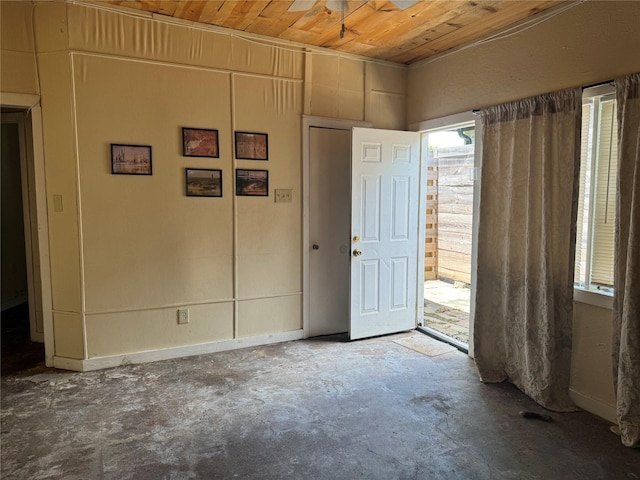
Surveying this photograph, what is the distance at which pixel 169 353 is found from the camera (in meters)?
3.60

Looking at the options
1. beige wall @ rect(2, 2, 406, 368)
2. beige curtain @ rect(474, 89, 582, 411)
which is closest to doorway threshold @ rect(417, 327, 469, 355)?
beige curtain @ rect(474, 89, 582, 411)

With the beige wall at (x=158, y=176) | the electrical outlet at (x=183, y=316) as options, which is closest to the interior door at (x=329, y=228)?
the beige wall at (x=158, y=176)

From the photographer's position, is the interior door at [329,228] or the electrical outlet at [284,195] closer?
the electrical outlet at [284,195]

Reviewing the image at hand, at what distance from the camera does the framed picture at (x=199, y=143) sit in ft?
11.6

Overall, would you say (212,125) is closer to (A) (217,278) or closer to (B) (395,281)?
(A) (217,278)

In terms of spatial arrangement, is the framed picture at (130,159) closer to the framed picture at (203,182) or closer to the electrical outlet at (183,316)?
the framed picture at (203,182)

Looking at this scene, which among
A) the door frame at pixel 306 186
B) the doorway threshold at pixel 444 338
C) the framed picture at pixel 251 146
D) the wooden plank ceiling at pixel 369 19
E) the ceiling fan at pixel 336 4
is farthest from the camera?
the door frame at pixel 306 186

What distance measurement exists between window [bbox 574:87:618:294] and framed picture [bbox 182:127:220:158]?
2.83 meters

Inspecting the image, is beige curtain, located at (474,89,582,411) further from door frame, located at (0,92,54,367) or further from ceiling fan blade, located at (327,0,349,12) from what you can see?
door frame, located at (0,92,54,367)

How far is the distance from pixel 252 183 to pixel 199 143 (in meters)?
0.57

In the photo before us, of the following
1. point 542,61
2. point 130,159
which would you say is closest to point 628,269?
point 542,61

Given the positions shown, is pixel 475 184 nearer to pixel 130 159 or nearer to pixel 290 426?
pixel 290 426

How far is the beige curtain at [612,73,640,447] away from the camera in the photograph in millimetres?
2379

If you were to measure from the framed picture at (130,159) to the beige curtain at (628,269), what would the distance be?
3.35 m
